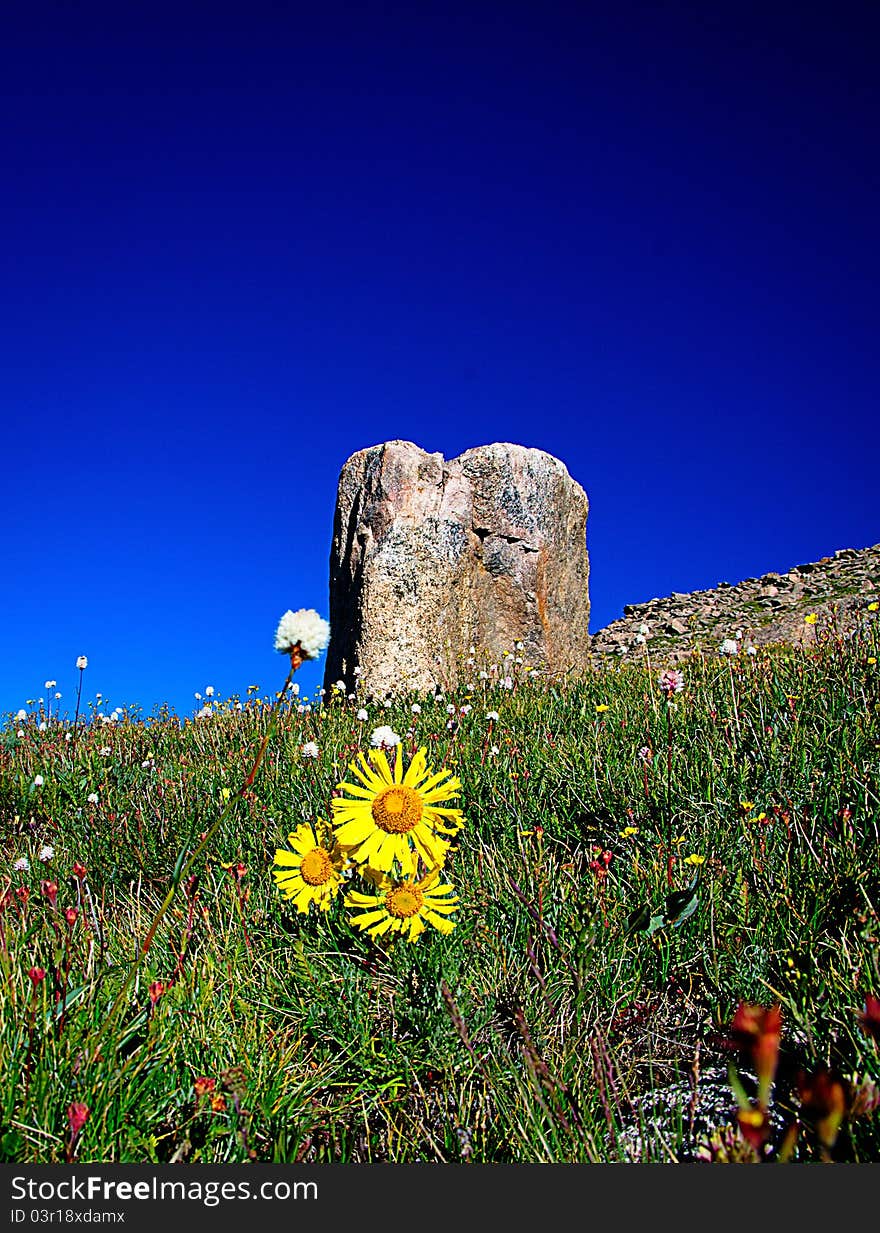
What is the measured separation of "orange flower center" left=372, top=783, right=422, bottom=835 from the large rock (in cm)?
678

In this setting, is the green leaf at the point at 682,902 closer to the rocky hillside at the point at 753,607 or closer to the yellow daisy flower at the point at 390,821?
the yellow daisy flower at the point at 390,821

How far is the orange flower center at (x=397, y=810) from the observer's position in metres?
2.77

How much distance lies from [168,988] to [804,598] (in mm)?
18046

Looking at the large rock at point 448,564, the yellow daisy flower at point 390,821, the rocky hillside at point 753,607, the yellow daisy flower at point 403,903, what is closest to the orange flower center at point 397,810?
the yellow daisy flower at point 390,821

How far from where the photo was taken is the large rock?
32.4 feet

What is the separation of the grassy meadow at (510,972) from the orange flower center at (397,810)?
0.55 metres

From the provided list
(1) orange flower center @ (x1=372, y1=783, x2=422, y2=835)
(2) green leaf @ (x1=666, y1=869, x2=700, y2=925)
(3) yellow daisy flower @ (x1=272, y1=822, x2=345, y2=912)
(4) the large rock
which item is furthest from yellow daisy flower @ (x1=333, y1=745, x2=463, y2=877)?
(4) the large rock

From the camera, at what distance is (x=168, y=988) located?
2.78 m

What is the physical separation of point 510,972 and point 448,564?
750cm

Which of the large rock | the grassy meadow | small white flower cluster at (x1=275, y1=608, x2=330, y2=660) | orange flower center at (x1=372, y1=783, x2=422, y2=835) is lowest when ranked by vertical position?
the grassy meadow

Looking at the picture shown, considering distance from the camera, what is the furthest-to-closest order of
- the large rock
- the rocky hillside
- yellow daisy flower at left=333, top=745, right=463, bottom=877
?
the rocky hillside → the large rock → yellow daisy flower at left=333, top=745, right=463, bottom=877

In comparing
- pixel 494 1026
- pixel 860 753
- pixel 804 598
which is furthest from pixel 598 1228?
pixel 804 598

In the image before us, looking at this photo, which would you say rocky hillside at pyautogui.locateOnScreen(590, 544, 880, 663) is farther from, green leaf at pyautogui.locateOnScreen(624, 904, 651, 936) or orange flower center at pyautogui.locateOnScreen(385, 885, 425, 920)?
orange flower center at pyautogui.locateOnScreen(385, 885, 425, 920)

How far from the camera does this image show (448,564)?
1023 centimetres
